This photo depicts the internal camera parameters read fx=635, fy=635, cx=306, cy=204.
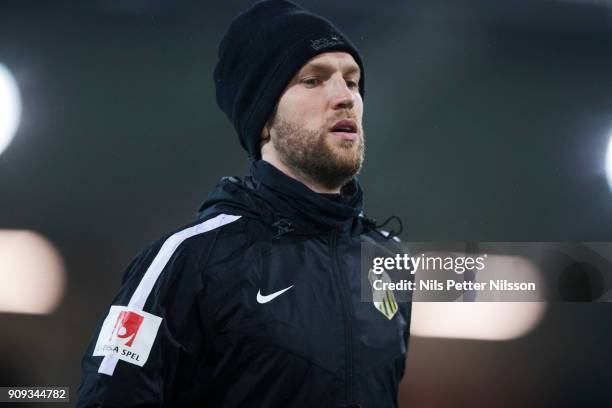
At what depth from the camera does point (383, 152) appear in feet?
7.82

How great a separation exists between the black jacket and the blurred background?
1.30m

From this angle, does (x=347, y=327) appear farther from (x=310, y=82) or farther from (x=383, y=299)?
(x=310, y=82)

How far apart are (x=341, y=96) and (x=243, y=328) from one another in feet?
1.43

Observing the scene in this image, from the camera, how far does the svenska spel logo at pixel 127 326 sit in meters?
0.89

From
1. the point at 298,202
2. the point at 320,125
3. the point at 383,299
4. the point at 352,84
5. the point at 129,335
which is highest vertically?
the point at 352,84

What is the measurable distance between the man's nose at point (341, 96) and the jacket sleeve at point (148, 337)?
34cm

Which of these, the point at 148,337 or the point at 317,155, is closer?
the point at 148,337

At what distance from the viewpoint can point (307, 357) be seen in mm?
927

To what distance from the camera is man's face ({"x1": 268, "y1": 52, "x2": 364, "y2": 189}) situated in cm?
109

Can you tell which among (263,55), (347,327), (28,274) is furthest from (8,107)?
(347,327)

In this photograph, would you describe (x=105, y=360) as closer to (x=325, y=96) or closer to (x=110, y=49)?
(x=325, y=96)

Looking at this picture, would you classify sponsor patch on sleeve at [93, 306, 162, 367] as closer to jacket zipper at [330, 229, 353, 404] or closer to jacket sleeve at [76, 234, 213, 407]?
jacket sleeve at [76, 234, 213, 407]

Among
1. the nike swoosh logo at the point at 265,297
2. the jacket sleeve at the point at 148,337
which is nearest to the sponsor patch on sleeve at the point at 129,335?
the jacket sleeve at the point at 148,337

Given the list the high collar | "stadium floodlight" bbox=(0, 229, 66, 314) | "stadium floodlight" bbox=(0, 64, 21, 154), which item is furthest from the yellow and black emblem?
"stadium floodlight" bbox=(0, 64, 21, 154)
